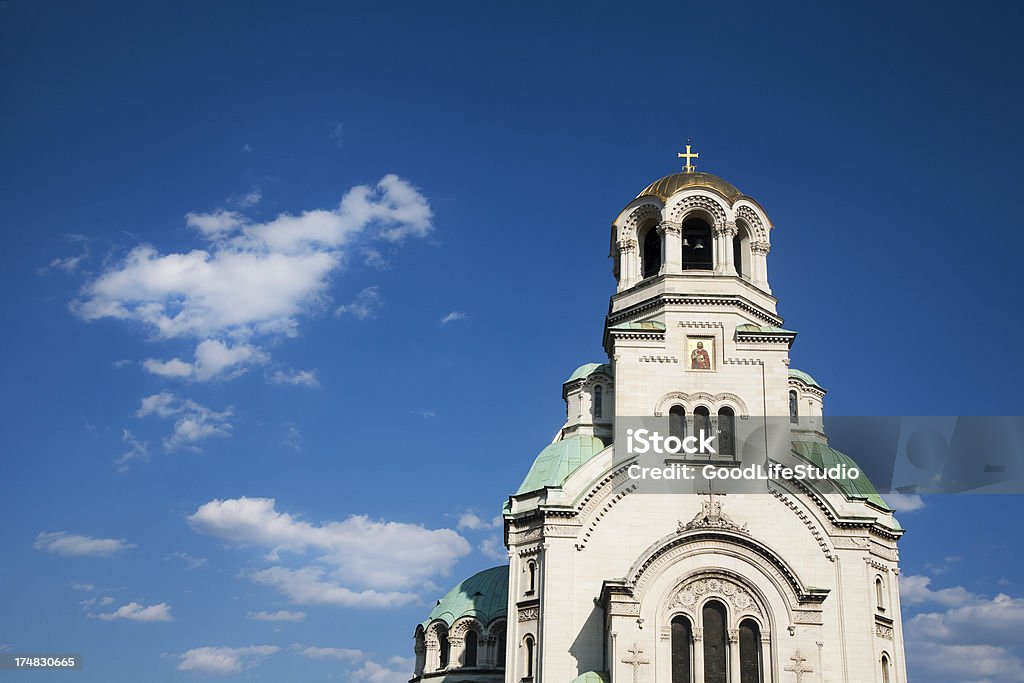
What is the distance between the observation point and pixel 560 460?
34625mm

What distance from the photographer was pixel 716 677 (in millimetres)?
29000

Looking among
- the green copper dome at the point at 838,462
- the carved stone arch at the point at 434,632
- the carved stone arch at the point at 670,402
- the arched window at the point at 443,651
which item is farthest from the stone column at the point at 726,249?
the arched window at the point at 443,651

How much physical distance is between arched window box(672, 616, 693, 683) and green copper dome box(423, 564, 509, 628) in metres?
9.93

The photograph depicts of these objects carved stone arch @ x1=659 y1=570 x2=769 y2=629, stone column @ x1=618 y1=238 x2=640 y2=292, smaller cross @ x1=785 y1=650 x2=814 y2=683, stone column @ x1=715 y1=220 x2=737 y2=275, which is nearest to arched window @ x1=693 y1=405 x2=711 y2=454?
stone column @ x1=715 y1=220 x2=737 y2=275

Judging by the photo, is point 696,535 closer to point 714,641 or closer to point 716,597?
point 716,597

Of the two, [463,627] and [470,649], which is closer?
[470,649]

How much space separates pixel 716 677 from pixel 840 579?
490 cm

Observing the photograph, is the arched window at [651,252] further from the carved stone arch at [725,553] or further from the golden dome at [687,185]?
the carved stone arch at [725,553]

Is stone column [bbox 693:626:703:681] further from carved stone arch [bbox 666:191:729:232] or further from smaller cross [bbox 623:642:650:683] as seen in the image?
carved stone arch [bbox 666:191:729:232]

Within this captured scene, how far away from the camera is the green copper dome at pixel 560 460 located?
34.1 meters

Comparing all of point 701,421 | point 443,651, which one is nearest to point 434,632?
point 443,651

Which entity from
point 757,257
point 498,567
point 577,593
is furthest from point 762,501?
point 498,567

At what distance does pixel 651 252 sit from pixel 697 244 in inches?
64.2

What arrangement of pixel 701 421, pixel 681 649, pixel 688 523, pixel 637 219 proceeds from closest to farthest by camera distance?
1. pixel 681 649
2. pixel 688 523
3. pixel 701 421
4. pixel 637 219
